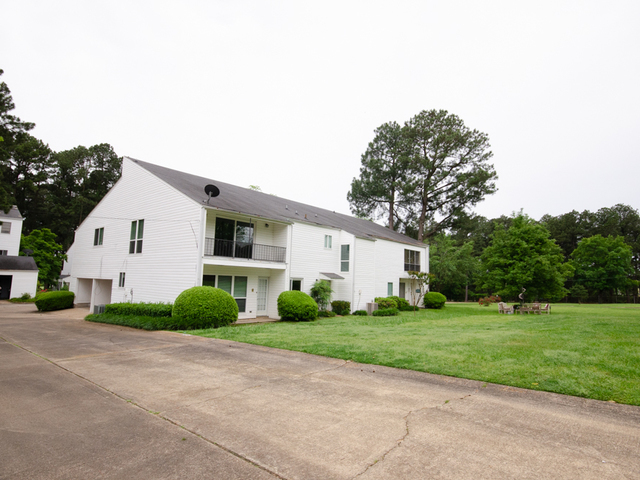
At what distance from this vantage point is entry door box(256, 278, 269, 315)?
63.5 ft

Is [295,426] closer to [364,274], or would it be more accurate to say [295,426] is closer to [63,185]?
[364,274]

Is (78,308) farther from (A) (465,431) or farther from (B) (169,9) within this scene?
(A) (465,431)

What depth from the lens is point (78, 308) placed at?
23.5 m

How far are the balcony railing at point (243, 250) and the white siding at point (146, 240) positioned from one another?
41.1 inches

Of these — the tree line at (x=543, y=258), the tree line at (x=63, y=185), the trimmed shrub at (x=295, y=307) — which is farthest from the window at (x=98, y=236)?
the tree line at (x=63, y=185)

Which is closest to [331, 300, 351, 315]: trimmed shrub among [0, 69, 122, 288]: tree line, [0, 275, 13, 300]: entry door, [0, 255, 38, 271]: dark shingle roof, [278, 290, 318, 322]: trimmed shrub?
[278, 290, 318, 322]: trimmed shrub

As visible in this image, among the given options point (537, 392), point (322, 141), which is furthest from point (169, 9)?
point (322, 141)

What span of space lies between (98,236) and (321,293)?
15.3 meters

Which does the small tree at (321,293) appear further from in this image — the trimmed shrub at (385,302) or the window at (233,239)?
the window at (233,239)

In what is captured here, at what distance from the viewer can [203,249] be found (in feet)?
51.8

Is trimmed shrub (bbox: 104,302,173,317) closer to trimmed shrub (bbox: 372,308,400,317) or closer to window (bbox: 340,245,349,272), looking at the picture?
window (bbox: 340,245,349,272)

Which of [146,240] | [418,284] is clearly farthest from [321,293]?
[418,284]

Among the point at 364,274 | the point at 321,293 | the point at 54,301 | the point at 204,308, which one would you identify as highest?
the point at 364,274

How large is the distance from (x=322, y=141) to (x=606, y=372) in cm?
2628
